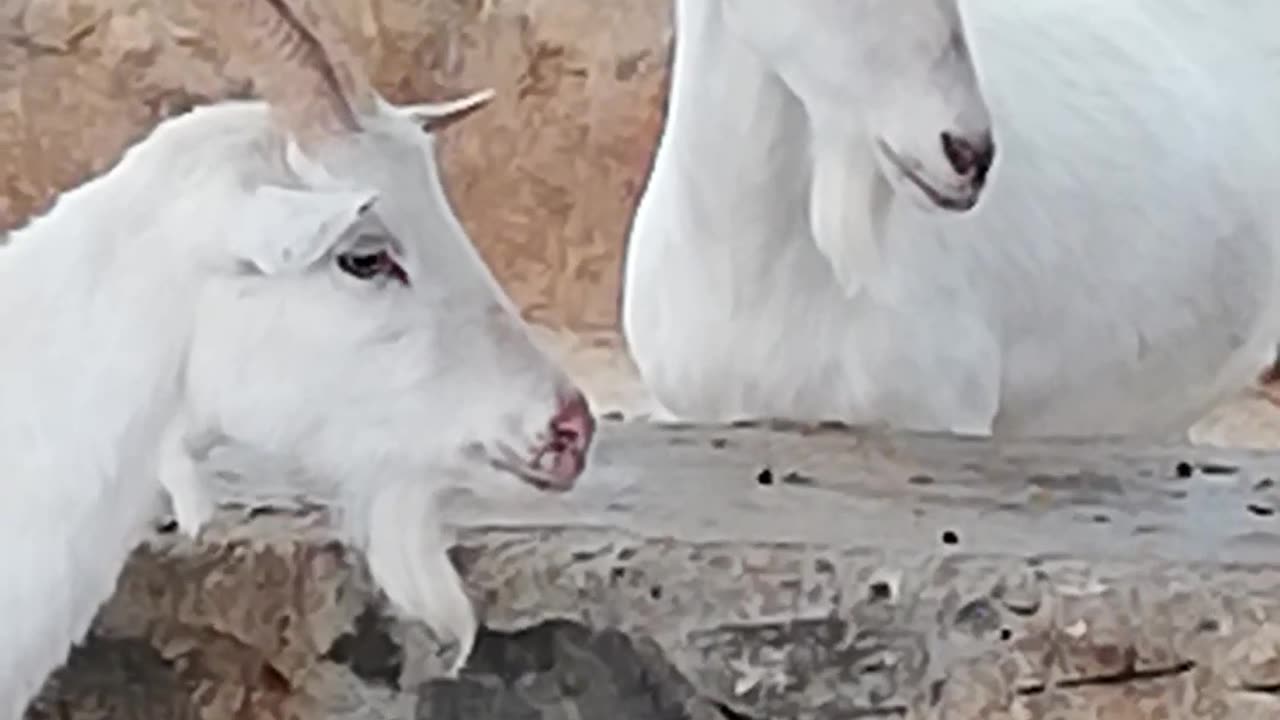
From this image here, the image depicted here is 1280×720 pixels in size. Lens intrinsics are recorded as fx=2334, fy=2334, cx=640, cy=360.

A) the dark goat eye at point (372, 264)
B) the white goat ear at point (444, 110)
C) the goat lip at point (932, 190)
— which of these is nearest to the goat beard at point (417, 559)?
the dark goat eye at point (372, 264)

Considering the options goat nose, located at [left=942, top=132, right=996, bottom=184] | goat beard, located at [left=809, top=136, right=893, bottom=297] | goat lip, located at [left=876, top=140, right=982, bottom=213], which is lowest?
goat beard, located at [left=809, top=136, right=893, bottom=297]

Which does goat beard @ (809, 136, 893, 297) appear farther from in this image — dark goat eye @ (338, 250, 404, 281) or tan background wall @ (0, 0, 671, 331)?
dark goat eye @ (338, 250, 404, 281)

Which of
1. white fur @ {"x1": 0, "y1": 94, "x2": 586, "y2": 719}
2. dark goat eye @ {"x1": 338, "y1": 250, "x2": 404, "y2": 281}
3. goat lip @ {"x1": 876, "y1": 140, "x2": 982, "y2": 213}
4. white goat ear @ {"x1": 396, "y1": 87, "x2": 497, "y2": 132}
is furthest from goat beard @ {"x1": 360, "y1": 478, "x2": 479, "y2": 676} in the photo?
goat lip @ {"x1": 876, "y1": 140, "x2": 982, "y2": 213}

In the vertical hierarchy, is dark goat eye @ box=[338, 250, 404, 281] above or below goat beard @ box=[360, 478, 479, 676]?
above

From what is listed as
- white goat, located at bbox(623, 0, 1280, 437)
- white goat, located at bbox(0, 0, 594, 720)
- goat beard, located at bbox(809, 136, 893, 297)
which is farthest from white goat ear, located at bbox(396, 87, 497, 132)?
goat beard, located at bbox(809, 136, 893, 297)

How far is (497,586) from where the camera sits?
1.61 meters

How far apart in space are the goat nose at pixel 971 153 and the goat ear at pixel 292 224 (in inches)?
15.4

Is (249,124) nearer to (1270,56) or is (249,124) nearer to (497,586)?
(497,586)

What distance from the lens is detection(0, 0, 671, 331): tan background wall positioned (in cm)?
163

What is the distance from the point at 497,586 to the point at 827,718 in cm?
25

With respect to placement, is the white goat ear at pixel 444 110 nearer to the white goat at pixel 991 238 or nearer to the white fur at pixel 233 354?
the white fur at pixel 233 354

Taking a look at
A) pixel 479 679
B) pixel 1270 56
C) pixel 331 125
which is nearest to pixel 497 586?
pixel 479 679

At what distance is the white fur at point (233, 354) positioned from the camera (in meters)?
1.60

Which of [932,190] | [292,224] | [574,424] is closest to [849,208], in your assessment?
[932,190]
